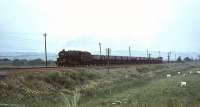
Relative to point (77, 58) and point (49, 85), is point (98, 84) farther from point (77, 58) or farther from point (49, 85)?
point (77, 58)

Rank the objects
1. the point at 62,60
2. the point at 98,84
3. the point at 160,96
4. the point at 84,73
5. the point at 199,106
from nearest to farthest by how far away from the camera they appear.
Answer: the point at 199,106, the point at 160,96, the point at 98,84, the point at 84,73, the point at 62,60

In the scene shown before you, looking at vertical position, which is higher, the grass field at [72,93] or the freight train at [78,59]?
the freight train at [78,59]

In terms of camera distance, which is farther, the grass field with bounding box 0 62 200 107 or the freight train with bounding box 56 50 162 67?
the freight train with bounding box 56 50 162 67

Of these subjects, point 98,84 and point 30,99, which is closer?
point 30,99

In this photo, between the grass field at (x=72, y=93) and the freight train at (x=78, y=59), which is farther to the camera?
the freight train at (x=78, y=59)

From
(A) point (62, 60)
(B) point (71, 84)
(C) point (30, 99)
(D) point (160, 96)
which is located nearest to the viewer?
(C) point (30, 99)

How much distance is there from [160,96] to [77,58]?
32.6 meters

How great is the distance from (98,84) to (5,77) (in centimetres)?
1095

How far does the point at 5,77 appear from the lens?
2794 centimetres

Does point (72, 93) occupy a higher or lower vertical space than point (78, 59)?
lower

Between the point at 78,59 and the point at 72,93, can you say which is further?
the point at 78,59

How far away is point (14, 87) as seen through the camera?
2631 cm

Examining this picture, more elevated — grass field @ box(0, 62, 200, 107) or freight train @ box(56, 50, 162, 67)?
freight train @ box(56, 50, 162, 67)

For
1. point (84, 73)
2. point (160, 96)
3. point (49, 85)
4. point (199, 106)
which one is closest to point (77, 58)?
point (84, 73)
